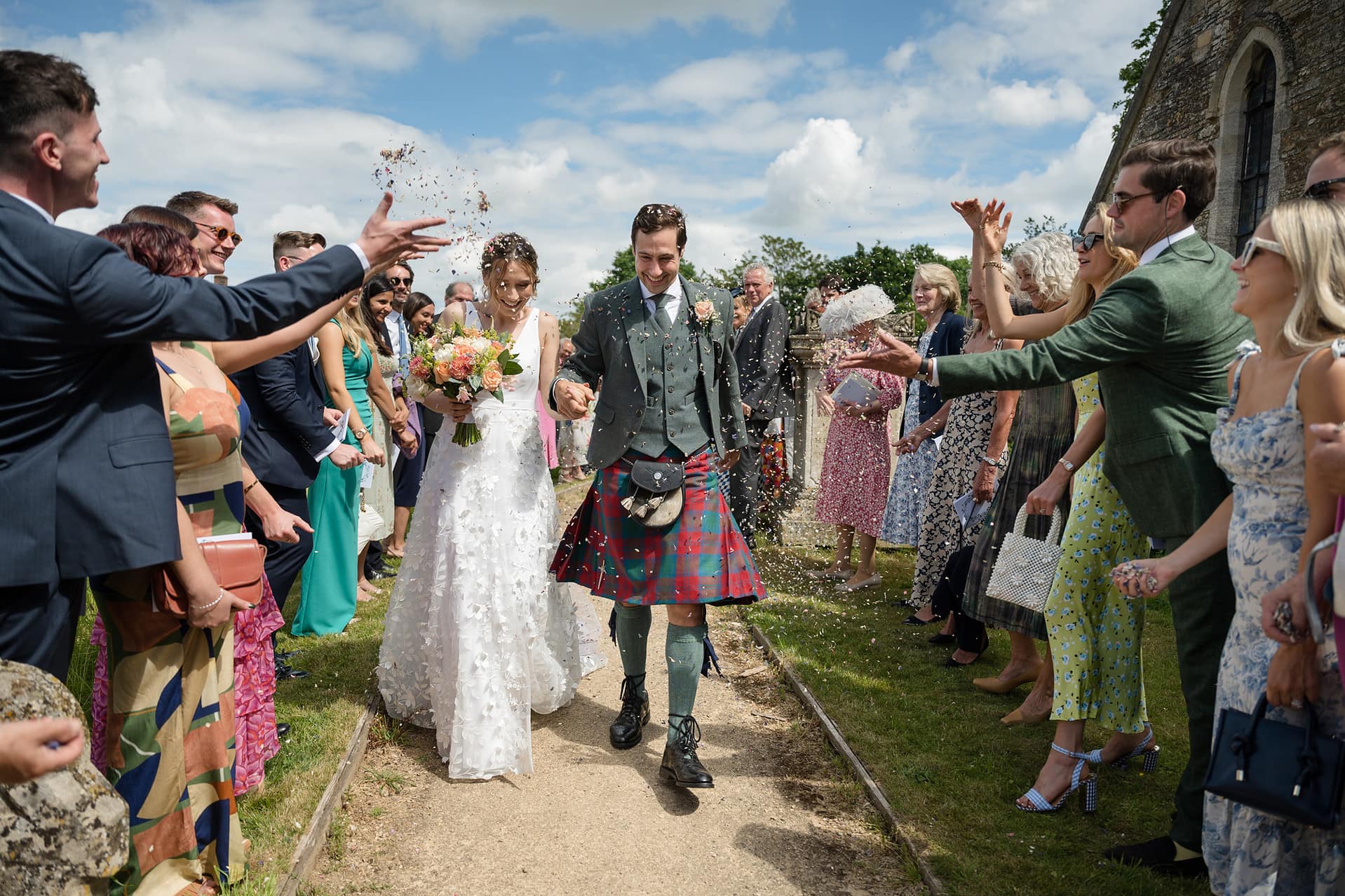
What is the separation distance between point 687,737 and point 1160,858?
208cm

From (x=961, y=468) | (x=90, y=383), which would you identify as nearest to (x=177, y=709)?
(x=90, y=383)

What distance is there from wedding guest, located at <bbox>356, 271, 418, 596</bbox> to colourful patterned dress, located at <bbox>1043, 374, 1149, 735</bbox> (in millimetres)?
4946

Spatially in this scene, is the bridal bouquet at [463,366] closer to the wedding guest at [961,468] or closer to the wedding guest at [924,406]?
the wedding guest at [961,468]

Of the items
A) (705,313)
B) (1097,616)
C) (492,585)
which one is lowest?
(492,585)

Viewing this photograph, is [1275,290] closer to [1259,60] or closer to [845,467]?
[845,467]

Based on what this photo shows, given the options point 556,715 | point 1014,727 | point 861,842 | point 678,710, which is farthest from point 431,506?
point 1014,727

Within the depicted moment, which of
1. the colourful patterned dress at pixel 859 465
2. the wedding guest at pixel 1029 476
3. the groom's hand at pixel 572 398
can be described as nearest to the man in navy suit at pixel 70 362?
the groom's hand at pixel 572 398

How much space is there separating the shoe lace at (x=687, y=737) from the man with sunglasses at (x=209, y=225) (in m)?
3.13

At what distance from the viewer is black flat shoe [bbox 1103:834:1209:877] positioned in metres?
3.46

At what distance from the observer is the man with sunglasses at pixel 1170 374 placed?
3.35 metres

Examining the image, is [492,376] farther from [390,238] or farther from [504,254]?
[390,238]

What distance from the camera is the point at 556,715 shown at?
525cm

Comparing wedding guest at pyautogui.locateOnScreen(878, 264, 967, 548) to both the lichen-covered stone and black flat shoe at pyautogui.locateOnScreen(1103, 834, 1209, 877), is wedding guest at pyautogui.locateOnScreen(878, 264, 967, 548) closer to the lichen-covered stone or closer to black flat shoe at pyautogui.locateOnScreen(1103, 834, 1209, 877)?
black flat shoe at pyautogui.locateOnScreen(1103, 834, 1209, 877)

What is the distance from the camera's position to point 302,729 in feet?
15.6
